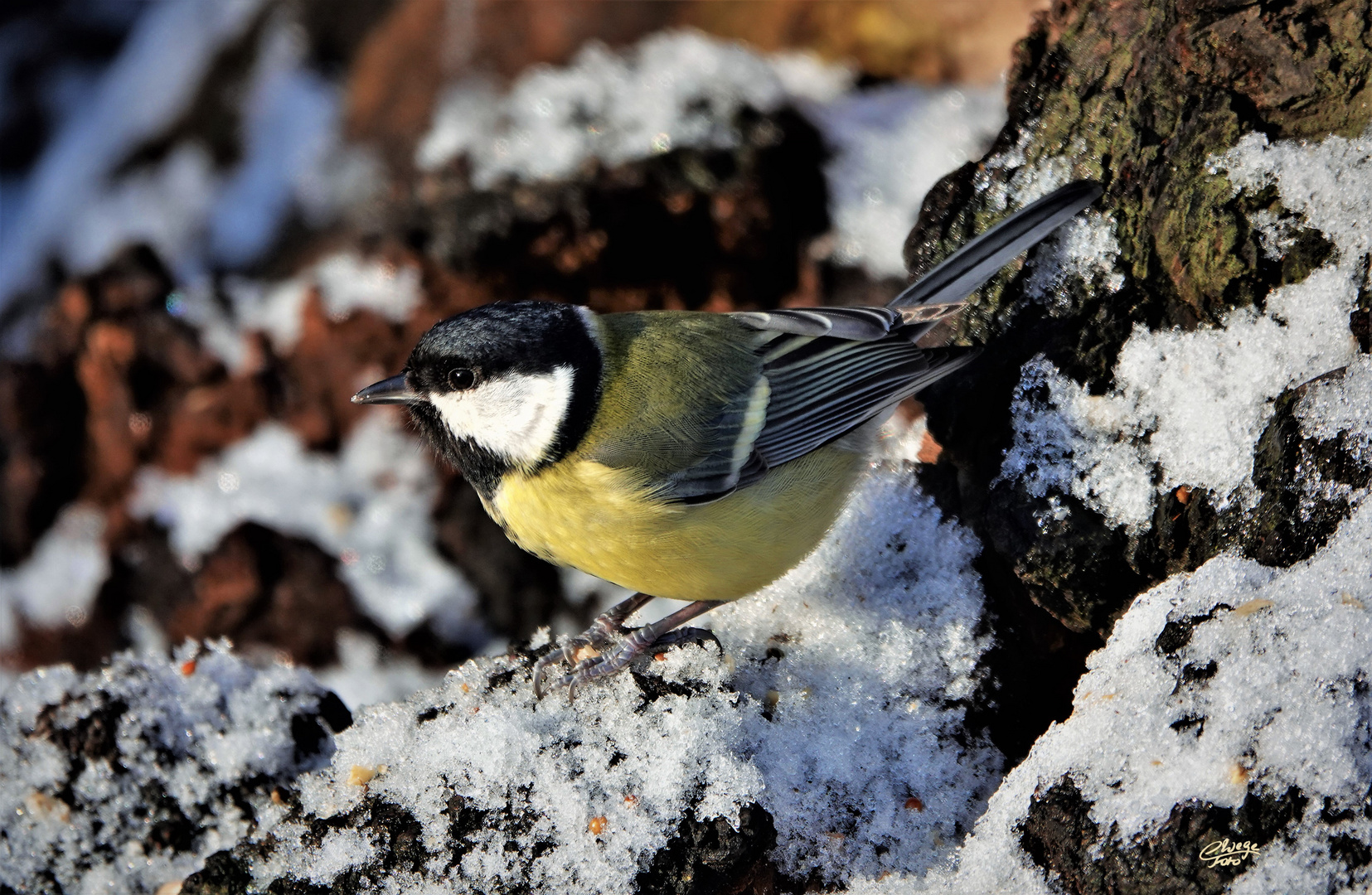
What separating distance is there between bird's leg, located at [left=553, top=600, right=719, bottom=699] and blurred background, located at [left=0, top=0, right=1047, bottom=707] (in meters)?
1.13

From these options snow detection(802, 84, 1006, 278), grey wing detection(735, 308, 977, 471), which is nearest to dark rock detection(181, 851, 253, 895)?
grey wing detection(735, 308, 977, 471)

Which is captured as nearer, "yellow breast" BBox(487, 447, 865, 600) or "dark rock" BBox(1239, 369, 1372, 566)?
"dark rock" BBox(1239, 369, 1372, 566)

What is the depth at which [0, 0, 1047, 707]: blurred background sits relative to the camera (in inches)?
126

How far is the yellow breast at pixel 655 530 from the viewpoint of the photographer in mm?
1998

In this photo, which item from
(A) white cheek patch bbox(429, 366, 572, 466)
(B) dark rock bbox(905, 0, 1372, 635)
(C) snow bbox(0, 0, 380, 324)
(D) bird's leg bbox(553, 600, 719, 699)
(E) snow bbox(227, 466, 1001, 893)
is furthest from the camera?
(C) snow bbox(0, 0, 380, 324)

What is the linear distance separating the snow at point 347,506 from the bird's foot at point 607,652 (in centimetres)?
118

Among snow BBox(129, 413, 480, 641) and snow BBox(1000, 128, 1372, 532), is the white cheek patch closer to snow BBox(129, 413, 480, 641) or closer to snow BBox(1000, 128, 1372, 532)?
snow BBox(1000, 128, 1372, 532)

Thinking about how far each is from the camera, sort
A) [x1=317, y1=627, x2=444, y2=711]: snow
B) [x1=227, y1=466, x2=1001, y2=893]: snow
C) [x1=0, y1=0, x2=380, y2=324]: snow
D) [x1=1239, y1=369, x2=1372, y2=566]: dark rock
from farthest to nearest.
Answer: [x1=0, y1=0, x2=380, y2=324]: snow → [x1=317, y1=627, x2=444, y2=711]: snow → [x1=227, y1=466, x2=1001, y2=893]: snow → [x1=1239, y1=369, x2=1372, y2=566]: dark rock

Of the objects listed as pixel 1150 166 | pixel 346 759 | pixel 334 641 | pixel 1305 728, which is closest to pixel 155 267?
pixel 334 641

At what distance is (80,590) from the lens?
344 centimetres

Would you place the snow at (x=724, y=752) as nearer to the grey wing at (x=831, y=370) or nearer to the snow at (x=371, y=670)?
the grey wing at (x=831, y=370)

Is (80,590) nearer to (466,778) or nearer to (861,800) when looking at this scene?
(466,778)

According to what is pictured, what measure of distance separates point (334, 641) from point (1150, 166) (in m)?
2.60

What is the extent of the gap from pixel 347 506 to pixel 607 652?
61.4 inches
